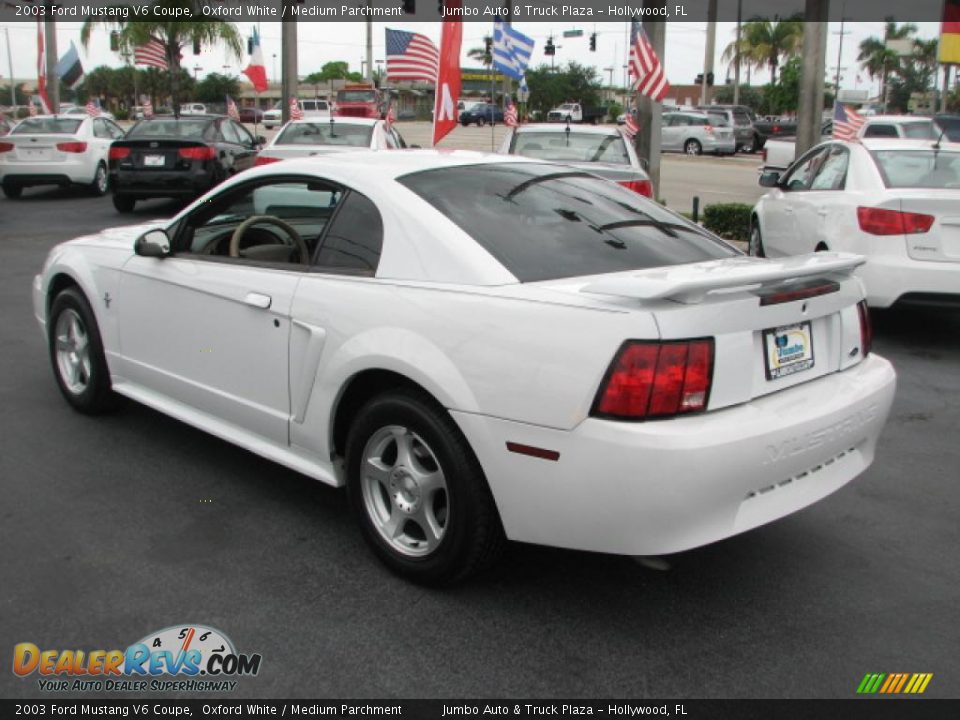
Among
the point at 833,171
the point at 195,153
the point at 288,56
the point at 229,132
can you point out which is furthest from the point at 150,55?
the point at 833,171

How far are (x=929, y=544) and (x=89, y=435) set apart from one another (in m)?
4.06

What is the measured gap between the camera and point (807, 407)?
328 cm

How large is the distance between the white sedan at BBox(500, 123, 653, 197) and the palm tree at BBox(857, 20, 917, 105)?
68.9 metres

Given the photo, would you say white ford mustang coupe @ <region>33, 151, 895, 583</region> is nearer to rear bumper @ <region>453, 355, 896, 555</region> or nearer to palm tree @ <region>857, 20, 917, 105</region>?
rear bumper @ <region>453, 355, 896, 555</region>

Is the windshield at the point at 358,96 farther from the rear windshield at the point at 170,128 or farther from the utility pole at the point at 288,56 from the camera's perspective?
the rear windshield at the point at 170,128

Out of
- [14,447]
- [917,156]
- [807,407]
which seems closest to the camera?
[807,407]

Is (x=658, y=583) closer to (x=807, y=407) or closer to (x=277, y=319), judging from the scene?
(x=807, y=407)

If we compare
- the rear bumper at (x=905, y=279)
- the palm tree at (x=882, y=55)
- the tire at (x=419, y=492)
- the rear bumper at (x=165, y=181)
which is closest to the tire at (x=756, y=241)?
the rear bumper at (x=905, y=279)

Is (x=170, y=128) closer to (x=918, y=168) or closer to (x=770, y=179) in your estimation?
(x=770, y=179)

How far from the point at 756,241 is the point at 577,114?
51.7m

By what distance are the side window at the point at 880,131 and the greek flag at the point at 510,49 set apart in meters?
6.50

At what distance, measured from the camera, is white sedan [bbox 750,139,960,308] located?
692 cm

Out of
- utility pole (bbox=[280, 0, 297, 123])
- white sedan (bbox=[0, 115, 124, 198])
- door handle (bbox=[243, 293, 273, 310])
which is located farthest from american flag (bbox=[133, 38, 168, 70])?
door handle (bbox=[243, 293, 273, 310])
